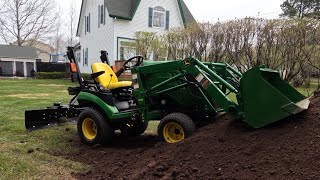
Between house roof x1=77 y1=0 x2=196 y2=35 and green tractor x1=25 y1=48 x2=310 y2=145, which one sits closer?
green tractor x1=25 y1=48 x2=310 y2=145

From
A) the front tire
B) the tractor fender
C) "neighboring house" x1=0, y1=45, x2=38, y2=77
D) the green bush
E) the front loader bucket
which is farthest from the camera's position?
"neighboring house" x1=0, y1=45, x2=38, y2=77

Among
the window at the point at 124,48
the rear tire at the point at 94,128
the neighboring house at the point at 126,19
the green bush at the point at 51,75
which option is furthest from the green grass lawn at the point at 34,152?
the green bush at the point at 51,75

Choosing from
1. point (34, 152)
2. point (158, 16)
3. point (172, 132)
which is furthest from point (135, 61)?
point (158, 16)

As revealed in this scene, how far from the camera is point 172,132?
522 centimetres

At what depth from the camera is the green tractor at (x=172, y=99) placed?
4.27 m

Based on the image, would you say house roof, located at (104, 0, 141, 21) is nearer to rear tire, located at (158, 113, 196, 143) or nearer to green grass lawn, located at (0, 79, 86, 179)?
green grass lawn, located at (0, 79, 86, 179)

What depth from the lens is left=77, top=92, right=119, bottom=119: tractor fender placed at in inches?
233

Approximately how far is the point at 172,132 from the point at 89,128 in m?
1.90

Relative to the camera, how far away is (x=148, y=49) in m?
21.8

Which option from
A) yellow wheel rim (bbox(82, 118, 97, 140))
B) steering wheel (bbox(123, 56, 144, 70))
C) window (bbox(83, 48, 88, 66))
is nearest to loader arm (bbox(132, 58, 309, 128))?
steering wheel (bbox(123, 56, 144, 70))

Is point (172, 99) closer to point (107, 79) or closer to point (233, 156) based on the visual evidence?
point (107, 79)

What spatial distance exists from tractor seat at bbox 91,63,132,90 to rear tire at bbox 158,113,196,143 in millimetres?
1496

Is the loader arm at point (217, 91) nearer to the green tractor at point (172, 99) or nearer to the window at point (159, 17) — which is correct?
the green tractor at point (172, 99)

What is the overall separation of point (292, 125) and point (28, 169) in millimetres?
3369
